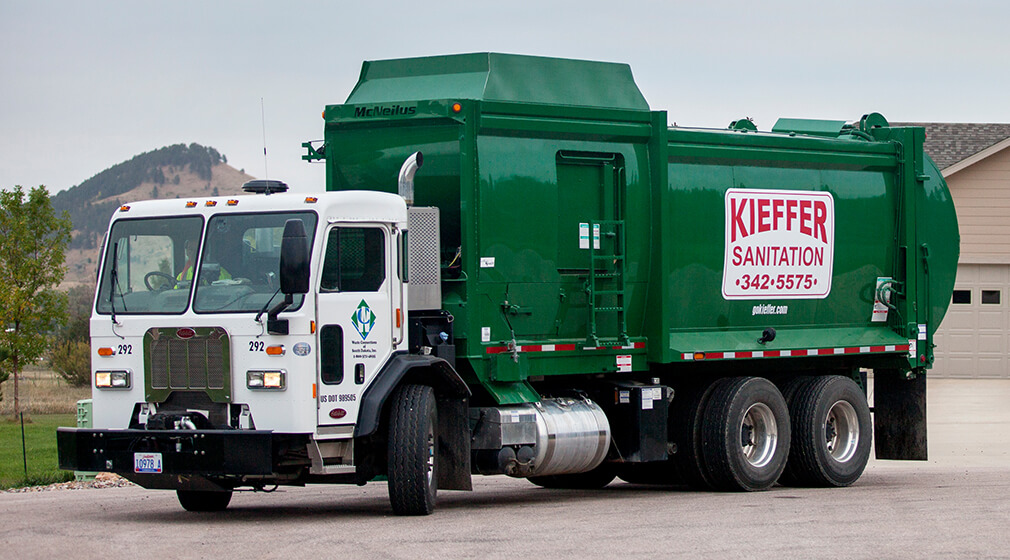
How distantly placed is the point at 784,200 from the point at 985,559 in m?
6.47

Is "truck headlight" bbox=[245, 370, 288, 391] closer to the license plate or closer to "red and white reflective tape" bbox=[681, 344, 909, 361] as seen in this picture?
the license plate

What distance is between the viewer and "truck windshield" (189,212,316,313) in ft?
37.6

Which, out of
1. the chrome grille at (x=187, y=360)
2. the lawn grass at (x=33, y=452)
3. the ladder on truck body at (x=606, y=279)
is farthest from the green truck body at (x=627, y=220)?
the lawn grass at (x=33, y=452)

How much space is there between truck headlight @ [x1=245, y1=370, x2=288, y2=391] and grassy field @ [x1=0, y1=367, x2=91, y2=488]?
6705 mm

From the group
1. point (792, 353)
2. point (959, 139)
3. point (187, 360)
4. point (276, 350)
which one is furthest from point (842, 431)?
point (959, 139)

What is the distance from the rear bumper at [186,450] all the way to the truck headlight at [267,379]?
1.20 feet

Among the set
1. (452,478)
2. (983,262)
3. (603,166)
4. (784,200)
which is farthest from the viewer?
(983,262)

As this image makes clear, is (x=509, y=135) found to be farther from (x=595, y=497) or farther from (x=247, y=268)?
(x=595, y=497)

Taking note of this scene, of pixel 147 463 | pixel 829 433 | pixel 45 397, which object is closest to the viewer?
pixel 147 463

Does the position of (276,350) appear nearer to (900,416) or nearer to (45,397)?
(900,416)

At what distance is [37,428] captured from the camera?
26.8 meters

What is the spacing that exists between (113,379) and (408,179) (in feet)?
9.80

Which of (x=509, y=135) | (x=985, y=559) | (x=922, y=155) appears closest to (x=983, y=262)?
(x=922, y=155)

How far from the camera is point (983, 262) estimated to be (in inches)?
1266
